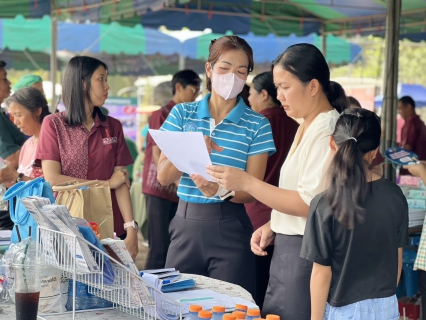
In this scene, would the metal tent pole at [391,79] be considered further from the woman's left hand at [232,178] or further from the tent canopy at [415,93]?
the tent canopy at [415,93]

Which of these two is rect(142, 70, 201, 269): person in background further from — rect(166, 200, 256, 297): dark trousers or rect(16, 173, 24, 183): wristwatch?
rect(166, 200, 256, 297): dark trousers

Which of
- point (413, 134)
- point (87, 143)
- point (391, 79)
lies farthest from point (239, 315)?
point (413, 134)

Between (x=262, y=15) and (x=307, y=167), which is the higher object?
(x=262, y=15)

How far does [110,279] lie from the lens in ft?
5.82

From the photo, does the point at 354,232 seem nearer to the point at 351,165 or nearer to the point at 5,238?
the point at 351,165

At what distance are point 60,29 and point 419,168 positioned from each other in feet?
19.5

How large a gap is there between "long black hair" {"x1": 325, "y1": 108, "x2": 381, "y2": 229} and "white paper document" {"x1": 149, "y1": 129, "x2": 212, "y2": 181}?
0.42 m

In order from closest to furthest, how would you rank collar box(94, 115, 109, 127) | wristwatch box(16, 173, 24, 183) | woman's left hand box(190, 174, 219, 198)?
woman's left hand box(190, 174, 219, 198) → collar box(94, 115, 109, 127) → wristwatch box(16, 173, 24, 183)

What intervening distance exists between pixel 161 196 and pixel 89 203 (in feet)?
9.54

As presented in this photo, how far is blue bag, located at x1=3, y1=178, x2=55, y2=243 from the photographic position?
199cm

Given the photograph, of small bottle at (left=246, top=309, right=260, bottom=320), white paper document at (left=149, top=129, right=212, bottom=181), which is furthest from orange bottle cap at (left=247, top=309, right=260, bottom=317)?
white paper document at (left=149, top=129, right=212, bottom=181)

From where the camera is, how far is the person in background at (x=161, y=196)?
535 cm

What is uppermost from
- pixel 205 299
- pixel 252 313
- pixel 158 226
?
pixel 252 313

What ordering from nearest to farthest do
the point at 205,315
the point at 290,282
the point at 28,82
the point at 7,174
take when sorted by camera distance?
the point at 205,315 → the point at 290,282 → the point at 7,174 → the point at 28,82
